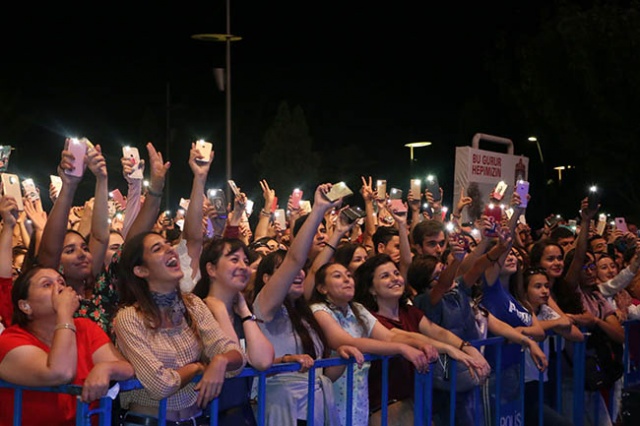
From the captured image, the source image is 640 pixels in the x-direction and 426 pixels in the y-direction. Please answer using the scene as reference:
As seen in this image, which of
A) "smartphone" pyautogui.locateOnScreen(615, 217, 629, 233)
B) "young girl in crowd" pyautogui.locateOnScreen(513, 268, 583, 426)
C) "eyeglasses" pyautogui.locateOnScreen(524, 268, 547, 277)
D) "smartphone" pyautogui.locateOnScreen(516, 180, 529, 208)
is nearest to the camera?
"young girl in crowd" pyautogui.locateOnScreen(513, 268, 583, 426)

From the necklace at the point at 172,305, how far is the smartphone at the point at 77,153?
53.9 inches

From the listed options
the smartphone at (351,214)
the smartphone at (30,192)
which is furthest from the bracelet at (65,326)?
the smartphone at (30,192)

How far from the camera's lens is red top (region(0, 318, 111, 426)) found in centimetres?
512

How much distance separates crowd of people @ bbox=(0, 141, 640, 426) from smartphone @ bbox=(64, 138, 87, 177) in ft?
0.06

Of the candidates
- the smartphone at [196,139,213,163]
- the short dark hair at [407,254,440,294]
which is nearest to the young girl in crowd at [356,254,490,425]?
the short dark hair at [407,254,440,294]

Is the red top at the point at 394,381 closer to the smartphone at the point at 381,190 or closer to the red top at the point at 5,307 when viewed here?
the red top at the point at 5,307

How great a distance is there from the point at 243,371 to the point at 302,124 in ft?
96.5

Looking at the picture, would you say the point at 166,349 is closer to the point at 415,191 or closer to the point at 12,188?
the point at 12,188

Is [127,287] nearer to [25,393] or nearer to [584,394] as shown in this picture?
[25,393]

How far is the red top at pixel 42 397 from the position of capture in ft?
16.8

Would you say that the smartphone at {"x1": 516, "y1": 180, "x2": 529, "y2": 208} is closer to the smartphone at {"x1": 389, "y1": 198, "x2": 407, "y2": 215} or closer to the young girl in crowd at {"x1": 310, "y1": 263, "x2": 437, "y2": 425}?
the smartphone at {"x1": 389, "y1": 198, "x2": 407, "y2": 215}

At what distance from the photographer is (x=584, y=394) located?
8.57 meters

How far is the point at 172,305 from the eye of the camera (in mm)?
5621

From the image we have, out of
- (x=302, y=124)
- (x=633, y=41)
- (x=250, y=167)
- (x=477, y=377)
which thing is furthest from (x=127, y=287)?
(x=250, y=167)
